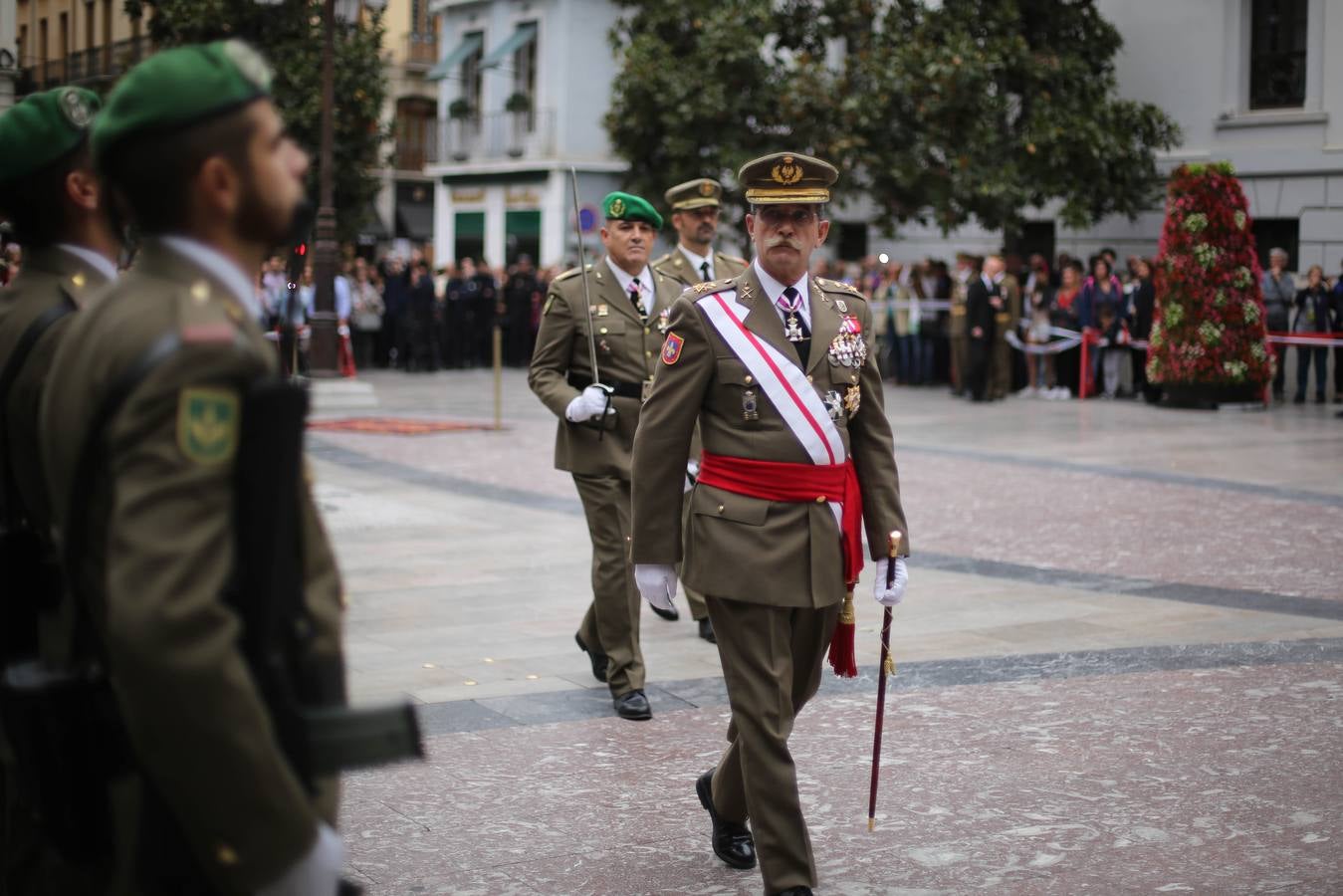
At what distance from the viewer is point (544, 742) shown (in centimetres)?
618

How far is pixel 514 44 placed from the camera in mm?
43688

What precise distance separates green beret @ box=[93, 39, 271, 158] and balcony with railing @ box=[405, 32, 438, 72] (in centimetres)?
4912

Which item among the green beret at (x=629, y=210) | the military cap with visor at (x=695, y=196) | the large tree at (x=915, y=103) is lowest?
the green beret at (x=629, y=210)

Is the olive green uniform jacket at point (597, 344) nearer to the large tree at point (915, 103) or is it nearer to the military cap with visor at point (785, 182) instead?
the military cap with visor at point (785, 182)

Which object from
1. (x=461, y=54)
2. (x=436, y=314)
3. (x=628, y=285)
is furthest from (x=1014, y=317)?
(x=461, y=54)

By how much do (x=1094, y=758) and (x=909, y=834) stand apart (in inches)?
41.9

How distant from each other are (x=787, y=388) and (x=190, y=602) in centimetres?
276

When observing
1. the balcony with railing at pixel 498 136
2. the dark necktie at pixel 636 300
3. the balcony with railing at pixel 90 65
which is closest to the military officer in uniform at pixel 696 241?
the dark necktie at pixel 636 300

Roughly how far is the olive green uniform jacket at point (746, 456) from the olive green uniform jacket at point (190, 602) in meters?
2.51

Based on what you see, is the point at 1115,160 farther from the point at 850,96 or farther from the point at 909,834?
the point at 909,834

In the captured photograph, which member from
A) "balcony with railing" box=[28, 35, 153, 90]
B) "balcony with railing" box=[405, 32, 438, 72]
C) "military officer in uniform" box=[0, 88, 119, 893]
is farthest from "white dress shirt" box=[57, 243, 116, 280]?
"balcony with railing" box=[405, 32, 438, 72]

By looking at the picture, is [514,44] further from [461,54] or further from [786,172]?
[786,172]

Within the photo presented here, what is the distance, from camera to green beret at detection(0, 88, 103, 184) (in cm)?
315

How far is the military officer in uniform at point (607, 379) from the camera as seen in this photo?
6965 millimetres
